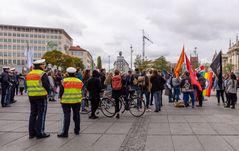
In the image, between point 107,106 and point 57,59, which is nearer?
point 107,106

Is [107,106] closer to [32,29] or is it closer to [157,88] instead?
[157,88]

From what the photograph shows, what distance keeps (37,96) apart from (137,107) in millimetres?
4687

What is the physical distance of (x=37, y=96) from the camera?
7.46 m

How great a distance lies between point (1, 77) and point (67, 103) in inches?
303

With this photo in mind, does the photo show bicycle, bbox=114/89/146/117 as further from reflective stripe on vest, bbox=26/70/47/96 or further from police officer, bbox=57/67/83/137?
reflective stripe on vest, bbox=26/70/47/96

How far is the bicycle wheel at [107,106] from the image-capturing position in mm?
11338

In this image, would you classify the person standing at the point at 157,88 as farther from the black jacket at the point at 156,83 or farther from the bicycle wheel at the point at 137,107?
the bicycle wheel at the point at 137,107

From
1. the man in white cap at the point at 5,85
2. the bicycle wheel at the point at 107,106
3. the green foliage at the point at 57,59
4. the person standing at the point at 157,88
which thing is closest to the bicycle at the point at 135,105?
the bicycle wheel at the point at 107,106

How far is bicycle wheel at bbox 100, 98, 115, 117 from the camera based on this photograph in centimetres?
1134

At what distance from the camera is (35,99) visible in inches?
295

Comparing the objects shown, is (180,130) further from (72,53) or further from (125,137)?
(72,53)

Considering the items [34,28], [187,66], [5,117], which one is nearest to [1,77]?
[5,117]

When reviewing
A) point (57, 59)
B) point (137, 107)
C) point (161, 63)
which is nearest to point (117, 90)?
point (137, 107)

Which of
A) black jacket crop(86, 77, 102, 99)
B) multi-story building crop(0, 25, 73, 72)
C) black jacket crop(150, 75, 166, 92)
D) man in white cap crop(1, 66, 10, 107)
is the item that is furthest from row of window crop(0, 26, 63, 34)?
black jacket crop(86, 77, 102, 99)
